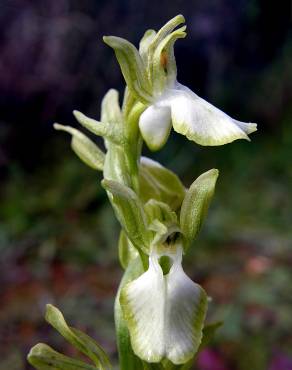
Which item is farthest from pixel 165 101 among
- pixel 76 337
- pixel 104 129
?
pixel 76 337

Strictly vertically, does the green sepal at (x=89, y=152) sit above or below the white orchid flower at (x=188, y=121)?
below

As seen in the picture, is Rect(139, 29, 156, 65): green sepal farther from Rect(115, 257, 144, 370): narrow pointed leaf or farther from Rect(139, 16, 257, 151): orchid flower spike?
Rect(115, 257, 144, 370): narrow pointed leaf

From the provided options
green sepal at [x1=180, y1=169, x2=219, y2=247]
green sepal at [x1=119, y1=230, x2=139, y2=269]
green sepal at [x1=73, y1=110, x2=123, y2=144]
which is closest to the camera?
green sepal at [x1=180, y1=169, x2=219, y2=247]

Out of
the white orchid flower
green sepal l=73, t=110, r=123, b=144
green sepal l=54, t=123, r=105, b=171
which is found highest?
the white orchid flower

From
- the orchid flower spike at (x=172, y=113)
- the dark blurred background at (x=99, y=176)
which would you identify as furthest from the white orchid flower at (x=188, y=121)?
the dark blurred background at (x=99, y=176)

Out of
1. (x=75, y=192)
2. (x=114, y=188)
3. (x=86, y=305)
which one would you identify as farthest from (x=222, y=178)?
(x=114, y=188)

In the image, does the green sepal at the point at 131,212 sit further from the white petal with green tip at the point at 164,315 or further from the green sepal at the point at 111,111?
the green sepal at the point at 111,111

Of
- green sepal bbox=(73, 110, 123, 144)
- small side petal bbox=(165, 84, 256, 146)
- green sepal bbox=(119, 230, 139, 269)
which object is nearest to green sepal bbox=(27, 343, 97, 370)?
green sepal bbox=(119, 230, 139, 269)
